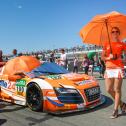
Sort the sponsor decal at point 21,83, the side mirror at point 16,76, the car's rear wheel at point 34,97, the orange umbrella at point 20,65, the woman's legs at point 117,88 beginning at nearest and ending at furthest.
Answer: the woman's legs at point 117,88 < the car's rear wheel at point 34,97 < the sponsor decal at point 21,83 < the side mirror at point 16,76 < the orange umbrella at point 20,65

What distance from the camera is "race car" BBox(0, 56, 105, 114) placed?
21.2 feet

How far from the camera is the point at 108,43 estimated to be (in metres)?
6.28

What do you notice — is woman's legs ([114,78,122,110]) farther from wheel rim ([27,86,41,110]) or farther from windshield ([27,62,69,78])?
windshield ([27,62,69,78])

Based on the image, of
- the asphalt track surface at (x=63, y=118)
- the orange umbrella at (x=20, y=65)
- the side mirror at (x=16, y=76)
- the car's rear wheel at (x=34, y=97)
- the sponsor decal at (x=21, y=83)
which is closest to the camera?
the asphalt track surface at (x=63, y=118)

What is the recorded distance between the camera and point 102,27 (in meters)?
6.64

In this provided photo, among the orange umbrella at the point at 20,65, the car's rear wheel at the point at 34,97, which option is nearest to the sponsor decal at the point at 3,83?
the orange umbrella at the point at 20,65

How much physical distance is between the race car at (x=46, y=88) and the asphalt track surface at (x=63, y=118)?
0.14 m

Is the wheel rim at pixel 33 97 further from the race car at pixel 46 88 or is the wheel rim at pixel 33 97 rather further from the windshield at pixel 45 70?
the windshield at pixel 45 70

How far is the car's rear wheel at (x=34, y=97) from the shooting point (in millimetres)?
6750

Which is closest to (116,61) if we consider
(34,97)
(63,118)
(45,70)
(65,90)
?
(65,90)

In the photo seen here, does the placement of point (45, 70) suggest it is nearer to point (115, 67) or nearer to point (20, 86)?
point (20, 86)

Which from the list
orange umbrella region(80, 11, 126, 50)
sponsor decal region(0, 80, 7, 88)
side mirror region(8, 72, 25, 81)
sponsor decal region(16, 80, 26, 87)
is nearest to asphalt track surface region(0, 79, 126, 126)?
sponsor decal region(16, 80, 26, 87)

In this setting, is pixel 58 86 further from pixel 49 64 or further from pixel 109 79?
pixel 49 64

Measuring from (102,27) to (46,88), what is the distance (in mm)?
1787
